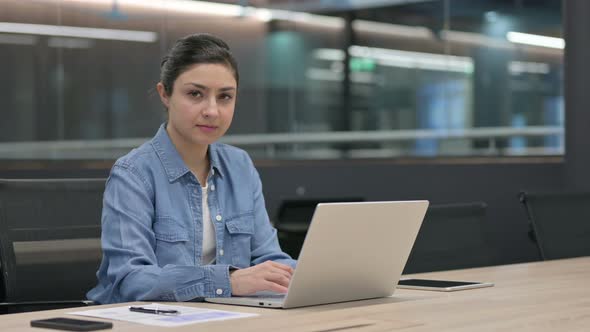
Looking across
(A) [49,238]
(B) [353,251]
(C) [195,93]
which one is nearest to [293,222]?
(A) [49,238]

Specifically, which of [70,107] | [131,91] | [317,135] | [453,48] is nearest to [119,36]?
[131,91]

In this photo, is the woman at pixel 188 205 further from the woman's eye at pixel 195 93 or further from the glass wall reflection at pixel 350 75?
the glass wall reflection at pixel 350 75

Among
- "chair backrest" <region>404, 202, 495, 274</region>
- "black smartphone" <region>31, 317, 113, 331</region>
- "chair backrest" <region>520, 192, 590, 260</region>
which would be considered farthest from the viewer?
"chair backrest" <region>520, 192, 590, 260</region>

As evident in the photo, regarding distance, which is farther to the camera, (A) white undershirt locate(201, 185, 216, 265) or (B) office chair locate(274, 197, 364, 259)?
(B) office chair locate(274, 197, 364, 259)

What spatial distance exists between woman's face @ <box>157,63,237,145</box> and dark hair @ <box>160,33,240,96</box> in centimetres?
1

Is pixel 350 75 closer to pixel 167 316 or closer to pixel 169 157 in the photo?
pixel 169 157

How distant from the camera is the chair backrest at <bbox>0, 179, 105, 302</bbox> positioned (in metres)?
2.43

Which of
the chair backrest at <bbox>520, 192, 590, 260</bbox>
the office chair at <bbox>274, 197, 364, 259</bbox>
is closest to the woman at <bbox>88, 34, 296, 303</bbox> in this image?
the chair backrest at <bbox>520, 192, 590, 260</bbox>

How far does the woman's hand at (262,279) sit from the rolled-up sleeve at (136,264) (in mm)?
23

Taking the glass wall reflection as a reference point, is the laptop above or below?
below

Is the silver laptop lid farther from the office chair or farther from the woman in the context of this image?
Result: the office chair

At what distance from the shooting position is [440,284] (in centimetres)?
226

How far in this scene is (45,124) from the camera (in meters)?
5.45

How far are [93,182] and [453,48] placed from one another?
Answer: 5.61m
